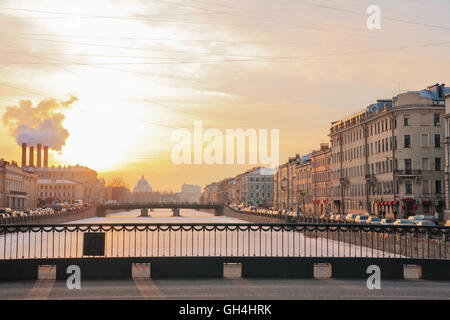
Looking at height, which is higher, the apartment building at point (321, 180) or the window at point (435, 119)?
the window at point (435, 119)

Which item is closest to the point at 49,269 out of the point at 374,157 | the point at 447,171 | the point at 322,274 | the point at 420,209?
the point at 322,274

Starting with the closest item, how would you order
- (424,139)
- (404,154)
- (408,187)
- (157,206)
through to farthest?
(408,187), (424,139), (404,154), (157,206)

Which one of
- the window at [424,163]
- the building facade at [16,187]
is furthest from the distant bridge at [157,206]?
the window at [424,163]

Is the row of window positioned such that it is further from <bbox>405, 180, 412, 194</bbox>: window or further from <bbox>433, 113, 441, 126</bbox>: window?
<bbox>405, 180, 412, 194</bbox>: window

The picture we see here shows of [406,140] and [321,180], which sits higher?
[406,140]

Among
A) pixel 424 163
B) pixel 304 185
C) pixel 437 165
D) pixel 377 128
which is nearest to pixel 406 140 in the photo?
pixel 424 163

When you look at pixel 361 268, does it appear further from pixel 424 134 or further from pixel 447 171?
pixel 424 134

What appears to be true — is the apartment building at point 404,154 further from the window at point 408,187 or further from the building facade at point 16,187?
the building facade at point 16,187

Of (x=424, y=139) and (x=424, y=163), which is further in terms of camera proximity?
(x=424, y=139)

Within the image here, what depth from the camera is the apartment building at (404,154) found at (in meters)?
74.2

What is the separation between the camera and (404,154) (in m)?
76.2

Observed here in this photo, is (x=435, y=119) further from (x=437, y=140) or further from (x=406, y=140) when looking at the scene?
(x=406, y=140)

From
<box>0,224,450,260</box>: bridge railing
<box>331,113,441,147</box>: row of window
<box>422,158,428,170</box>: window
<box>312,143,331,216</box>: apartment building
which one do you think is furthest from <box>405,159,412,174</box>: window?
<box>0,224,450,260</box>: bridge railing

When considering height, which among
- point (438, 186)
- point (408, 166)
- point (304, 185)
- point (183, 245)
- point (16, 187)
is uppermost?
point (408, 166)
